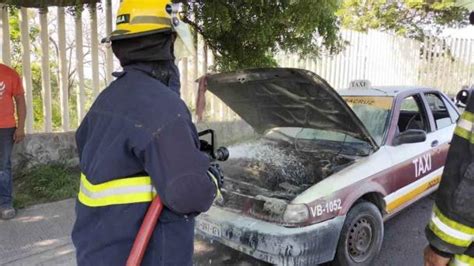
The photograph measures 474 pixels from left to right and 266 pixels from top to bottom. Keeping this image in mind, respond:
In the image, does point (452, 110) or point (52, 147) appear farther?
point (52, 147)

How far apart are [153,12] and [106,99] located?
42 centimetres

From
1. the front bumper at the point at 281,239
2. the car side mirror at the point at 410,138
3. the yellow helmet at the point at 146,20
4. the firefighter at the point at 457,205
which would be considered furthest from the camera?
the car side mirror at the point at 410,138

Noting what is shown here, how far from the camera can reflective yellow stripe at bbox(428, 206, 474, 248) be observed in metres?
1.61

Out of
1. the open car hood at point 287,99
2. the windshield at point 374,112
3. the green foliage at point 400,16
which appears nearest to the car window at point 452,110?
the windshield at point 374,112

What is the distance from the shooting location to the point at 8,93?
4.39 metres

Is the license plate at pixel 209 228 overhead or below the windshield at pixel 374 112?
below

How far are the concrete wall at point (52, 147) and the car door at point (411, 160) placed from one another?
66.0 inches

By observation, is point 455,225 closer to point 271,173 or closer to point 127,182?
point 127,182

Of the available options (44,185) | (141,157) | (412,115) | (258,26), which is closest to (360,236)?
(412,115)

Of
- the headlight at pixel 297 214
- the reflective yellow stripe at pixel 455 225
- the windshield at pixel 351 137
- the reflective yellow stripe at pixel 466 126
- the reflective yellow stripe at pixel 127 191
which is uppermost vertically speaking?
the reflective yellow stripe at pixel 466 126

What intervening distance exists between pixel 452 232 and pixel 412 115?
11.6 feet

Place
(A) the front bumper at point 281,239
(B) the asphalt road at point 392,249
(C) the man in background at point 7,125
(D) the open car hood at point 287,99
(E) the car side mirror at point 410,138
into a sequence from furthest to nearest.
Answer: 1. (C) the man in background at point 7,125
2. (E) the car side mirror at point 410,138
3. (B) the asphalt road at point 392,249
4. (D) the open car hood at point 287,99
5. (A) the front bumper at point 281,239

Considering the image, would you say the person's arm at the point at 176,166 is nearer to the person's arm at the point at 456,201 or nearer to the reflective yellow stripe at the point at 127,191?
the reflective yellow stripe at the point at 127,191

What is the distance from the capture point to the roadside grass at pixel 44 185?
4836 millimetres
